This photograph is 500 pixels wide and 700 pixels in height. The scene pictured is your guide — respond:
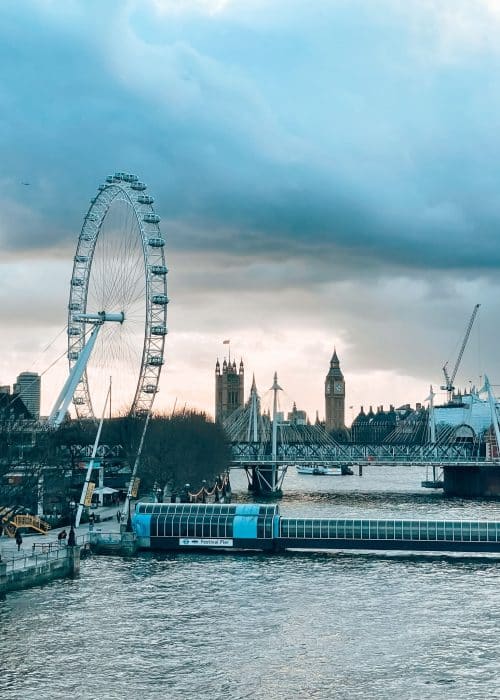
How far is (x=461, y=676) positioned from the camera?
122 feet

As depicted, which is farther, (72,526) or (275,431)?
(275,431)

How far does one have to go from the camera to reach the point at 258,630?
145 feet

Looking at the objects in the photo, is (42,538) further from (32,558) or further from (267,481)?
(267,481)

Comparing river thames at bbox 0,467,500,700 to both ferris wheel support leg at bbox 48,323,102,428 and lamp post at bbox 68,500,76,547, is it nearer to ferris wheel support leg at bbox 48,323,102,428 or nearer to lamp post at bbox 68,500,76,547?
lamp post at bbox 68,500,76,547

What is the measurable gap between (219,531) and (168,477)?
113 feet

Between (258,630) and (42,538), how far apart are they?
79.4ft

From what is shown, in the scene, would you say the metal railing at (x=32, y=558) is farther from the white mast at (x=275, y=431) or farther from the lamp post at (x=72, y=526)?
the white mast at (x=275, y=431)

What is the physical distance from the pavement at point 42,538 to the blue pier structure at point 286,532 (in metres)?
4.64

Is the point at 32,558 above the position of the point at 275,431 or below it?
below

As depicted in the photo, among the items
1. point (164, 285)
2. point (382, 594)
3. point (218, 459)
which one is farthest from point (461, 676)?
point (218, 459)

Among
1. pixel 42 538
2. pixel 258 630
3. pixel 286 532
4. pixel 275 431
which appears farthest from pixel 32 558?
pixel 275 431

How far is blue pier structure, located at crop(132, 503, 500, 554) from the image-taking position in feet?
213

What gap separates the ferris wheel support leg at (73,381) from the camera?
8306 centimetres

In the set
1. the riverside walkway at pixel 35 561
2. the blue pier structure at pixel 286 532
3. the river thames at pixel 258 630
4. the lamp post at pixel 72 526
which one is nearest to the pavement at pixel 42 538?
the riverside walkway at pixel 35 561
